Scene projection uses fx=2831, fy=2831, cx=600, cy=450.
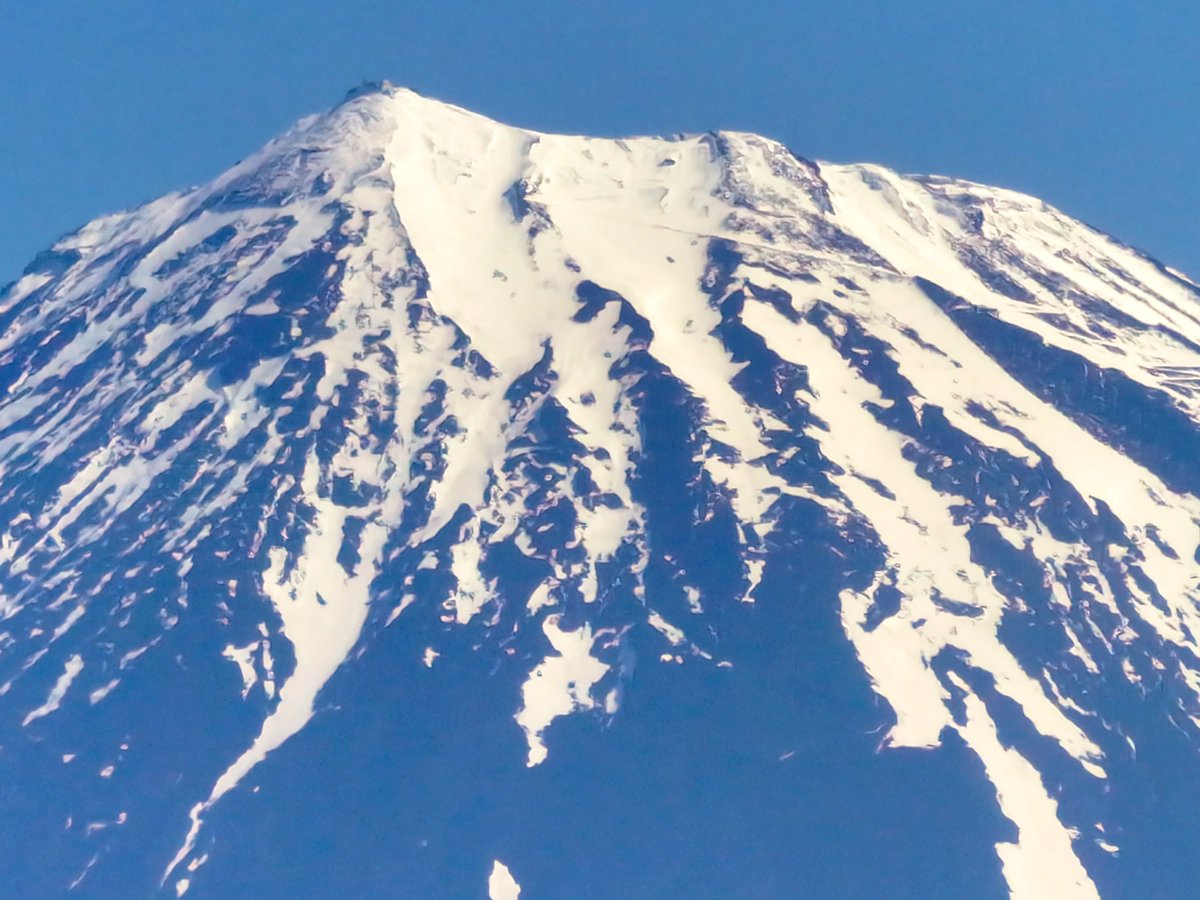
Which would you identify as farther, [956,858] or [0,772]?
[0,772]

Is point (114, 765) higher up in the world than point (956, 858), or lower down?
higher up

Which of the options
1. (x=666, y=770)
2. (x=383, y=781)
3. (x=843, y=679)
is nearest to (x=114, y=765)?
(x=383, y=781)

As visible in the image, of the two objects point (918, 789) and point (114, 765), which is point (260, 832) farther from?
point (918, 789)

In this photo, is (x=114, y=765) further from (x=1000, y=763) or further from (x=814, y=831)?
(x=1000, y=763)

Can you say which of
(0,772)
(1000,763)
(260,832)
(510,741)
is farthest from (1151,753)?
(0,772)

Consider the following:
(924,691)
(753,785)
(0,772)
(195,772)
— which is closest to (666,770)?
(753,785)

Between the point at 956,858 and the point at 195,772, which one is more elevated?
the point at 195,772

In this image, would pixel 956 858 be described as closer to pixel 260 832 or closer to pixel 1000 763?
pixel 1000 763

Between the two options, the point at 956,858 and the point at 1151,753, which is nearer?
the point at 956,858
